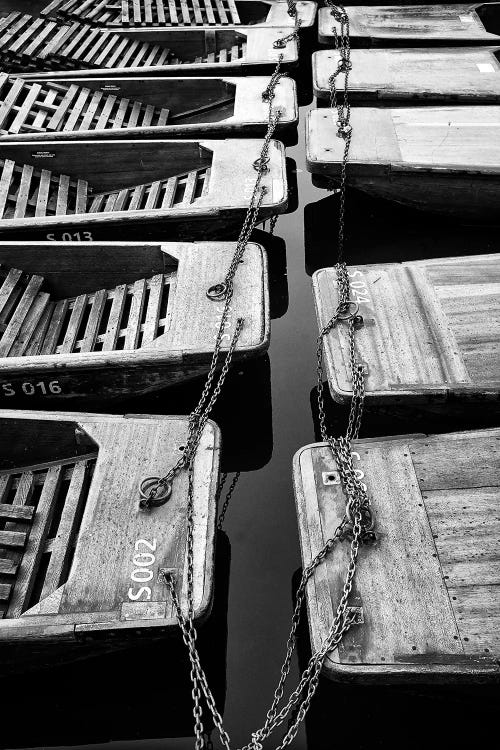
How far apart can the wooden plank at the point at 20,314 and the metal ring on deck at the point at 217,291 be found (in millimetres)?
1620

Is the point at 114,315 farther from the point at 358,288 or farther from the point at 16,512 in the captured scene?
the point at 358,288

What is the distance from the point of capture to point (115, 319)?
224 inches

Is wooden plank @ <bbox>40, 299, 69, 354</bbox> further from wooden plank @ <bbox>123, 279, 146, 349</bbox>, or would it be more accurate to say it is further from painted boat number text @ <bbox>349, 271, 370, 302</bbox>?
painted boat number text @ <bbox>349, 271, 370, 302</bbox>

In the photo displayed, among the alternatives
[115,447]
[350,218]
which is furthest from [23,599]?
[350,218]

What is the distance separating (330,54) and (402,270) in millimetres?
4555

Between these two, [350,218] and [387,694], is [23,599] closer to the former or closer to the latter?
[387,694]

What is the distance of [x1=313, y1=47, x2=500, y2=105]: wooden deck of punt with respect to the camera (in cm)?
801

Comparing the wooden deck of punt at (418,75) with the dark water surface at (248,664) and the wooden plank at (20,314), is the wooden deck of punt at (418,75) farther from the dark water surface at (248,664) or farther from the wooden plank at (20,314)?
the wooden plank at (20,314)

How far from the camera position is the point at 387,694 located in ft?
13.3

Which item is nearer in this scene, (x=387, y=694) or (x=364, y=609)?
(x=364, y=609)

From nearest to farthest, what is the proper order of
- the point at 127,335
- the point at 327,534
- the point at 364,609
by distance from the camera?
the point at 364,609, the point at 327,534, the point at 127,335

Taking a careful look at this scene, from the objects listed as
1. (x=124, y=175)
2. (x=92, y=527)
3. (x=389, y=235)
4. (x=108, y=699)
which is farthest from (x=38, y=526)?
(x=389, y=235)

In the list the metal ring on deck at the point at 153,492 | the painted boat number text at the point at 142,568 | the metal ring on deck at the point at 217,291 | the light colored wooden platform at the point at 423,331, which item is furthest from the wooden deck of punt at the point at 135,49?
the painted boat number text at the point at 142,568

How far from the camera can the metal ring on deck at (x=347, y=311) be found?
17.1 ft
